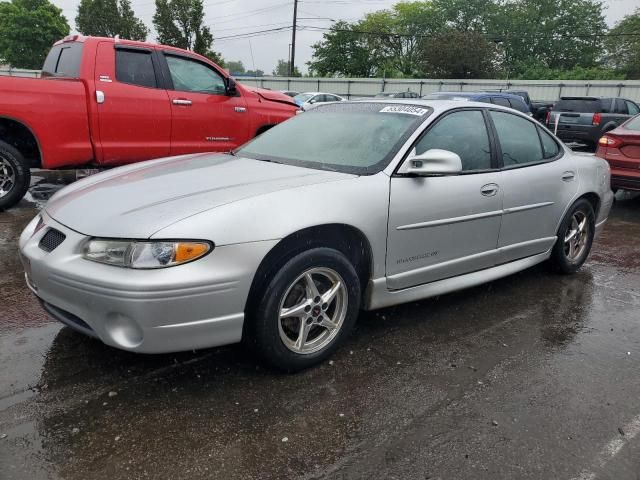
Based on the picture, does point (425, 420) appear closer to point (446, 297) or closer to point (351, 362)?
point (351, 362)

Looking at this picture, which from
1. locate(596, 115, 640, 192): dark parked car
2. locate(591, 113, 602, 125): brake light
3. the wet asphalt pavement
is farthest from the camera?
locate(591, 113, 602, 125): brake light

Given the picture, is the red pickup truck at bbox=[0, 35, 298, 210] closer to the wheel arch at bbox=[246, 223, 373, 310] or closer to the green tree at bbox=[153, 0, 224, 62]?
the wheel arch at bbox=[246, 223, 373, 310]

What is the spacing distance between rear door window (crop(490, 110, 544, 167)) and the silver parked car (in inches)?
0.7

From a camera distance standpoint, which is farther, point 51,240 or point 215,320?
point 51,240

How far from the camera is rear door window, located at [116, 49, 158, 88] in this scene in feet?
21.2

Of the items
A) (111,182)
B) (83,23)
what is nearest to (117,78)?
(111,182)

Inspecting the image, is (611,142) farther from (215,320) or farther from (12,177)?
(12,177)

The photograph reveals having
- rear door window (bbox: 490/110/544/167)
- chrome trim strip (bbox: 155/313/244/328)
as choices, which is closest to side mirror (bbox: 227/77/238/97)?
rear door window (bbox: 490/110/544/167)

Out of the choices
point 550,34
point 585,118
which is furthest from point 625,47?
point 585,118

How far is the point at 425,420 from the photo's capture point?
8.67ft

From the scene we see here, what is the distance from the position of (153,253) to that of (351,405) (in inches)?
48.5

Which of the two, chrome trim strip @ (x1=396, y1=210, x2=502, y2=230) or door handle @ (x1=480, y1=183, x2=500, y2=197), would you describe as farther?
door handle @ (x1=480, y1=183, x2=500, y2=197)

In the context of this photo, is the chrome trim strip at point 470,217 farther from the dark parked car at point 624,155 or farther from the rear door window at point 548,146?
the dark parked car at point 624,155

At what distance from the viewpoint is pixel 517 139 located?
4.29 meters
